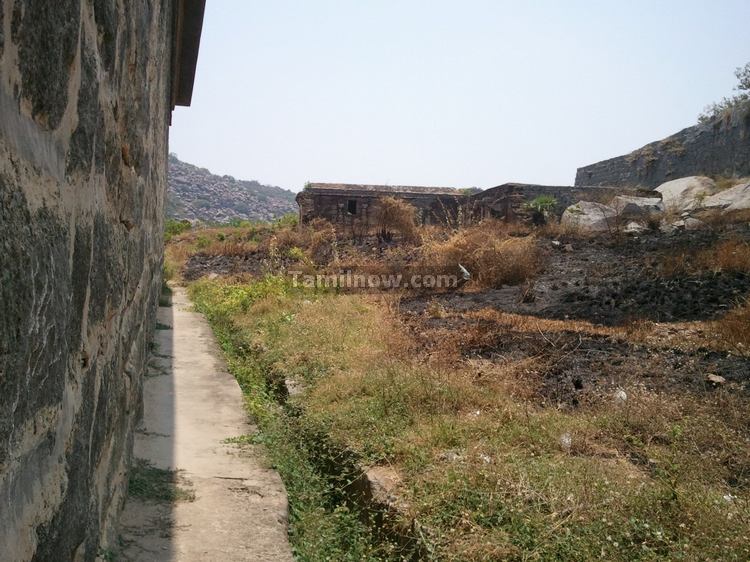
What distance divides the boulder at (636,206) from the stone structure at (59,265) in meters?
13.4

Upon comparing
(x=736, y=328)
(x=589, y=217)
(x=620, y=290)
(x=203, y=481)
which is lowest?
(x=203, y=481)

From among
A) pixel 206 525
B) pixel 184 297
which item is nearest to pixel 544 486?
pixel 206 525

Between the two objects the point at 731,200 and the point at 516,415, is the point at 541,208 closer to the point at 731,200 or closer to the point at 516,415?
the point at 731,200

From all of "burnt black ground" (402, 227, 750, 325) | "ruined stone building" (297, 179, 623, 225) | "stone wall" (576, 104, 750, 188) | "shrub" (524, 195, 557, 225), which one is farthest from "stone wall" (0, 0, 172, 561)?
"stone wall" (576, 104, 750, 188)

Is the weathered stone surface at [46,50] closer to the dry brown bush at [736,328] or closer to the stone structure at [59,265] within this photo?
the stone structure at [59,265]

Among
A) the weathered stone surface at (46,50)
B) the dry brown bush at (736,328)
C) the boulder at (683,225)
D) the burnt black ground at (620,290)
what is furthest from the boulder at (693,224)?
the weathered stone surface at (46,50)

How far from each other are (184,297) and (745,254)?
8.94 metres

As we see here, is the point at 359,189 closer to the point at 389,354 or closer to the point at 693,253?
the point at 693,253

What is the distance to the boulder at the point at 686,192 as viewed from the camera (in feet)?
45.3

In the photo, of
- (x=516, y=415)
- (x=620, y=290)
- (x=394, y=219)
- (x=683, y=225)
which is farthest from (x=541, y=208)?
(x=516, y=415)

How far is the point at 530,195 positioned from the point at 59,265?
16.5 metres

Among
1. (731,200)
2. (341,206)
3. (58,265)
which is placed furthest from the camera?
(341,206)

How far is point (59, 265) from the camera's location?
97 cm

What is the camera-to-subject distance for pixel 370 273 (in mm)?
11320
